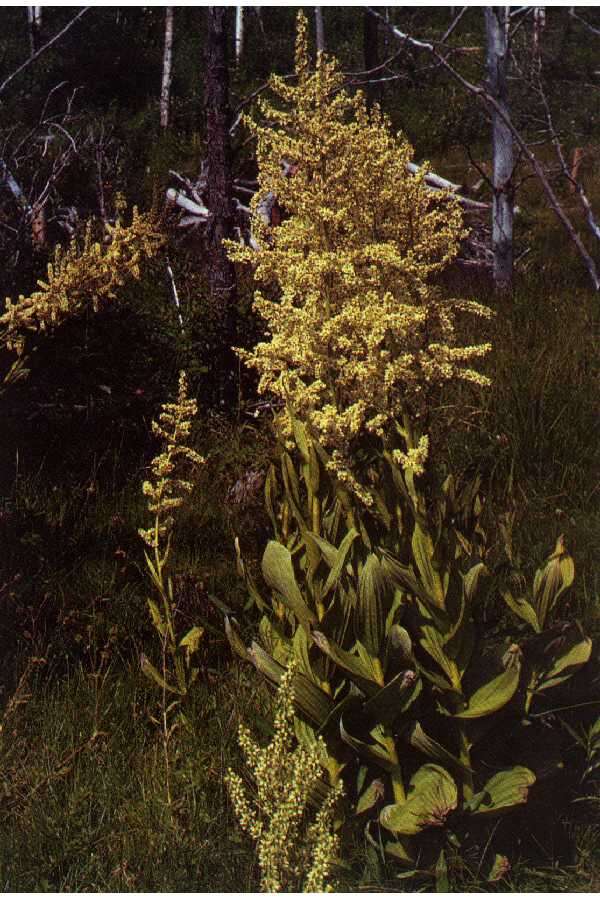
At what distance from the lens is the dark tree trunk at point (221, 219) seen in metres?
5.64

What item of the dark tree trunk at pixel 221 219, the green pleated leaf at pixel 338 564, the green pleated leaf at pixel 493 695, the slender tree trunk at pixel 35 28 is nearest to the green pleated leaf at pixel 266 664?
the green pleated leaf at pixel 338 564

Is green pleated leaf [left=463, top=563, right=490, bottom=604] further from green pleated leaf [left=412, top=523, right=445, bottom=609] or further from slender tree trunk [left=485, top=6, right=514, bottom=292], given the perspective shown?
slender tree trunk [left=485, top=6, right=514, bottom=292]

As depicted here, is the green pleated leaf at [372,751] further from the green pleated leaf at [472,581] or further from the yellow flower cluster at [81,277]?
the yellow flower cluster at [81,277]

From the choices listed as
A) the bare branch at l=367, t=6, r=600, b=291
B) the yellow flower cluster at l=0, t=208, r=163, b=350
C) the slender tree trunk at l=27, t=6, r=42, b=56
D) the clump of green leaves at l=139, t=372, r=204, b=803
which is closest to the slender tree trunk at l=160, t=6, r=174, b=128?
the slender tree trunk at l=27, t=6, r=42, b=56

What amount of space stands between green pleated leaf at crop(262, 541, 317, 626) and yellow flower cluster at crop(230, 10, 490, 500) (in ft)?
0.92

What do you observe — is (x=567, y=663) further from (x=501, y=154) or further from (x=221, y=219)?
(x=501, y=154)

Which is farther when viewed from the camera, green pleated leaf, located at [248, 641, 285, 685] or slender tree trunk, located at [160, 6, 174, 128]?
slender tree trunk, located at [160, 6, 174, 128]

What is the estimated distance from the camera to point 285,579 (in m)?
2.52

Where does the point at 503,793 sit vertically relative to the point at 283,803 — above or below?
below

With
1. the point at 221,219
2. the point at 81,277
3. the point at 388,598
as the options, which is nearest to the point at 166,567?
the point at 388,598

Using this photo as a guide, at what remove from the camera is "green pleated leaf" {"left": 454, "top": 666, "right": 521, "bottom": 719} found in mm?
2432

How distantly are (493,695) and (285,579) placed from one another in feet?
2.14

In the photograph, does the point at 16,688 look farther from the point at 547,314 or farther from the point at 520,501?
the point at 547,314

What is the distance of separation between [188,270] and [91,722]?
4366 millimetres
